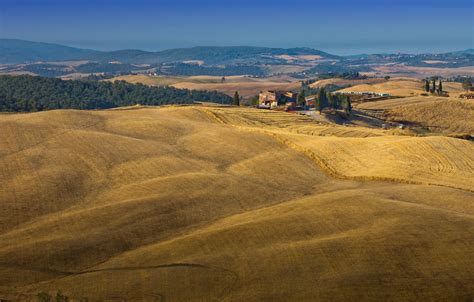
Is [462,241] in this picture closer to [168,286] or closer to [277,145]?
[168,286]

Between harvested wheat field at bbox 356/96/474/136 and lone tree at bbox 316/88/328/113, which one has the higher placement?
lone tree at bbox 316/88/328/113

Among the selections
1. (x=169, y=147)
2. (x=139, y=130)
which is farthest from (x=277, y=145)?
(x=139, y=130)

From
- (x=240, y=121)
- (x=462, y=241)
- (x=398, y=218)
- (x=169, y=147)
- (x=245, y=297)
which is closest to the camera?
(x=245, y=297)

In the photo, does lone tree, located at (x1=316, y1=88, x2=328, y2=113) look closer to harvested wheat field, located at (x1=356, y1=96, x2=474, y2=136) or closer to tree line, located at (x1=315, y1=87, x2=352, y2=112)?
tree line, located at (x1=315, y1=87, x2=352, y2=112)

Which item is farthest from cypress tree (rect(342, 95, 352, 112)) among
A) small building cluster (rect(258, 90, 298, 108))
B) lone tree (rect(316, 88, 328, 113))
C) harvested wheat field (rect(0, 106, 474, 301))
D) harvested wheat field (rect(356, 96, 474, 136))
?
harvested wheat field (rect(0, 106, 474, 301))

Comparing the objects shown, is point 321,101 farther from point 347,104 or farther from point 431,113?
point 431,113

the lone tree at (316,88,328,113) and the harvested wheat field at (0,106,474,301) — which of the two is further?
the lone tree at (316,88,328,113)

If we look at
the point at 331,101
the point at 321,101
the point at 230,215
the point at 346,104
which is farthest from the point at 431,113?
the point at 230,215

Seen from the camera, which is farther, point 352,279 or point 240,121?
point 240,121

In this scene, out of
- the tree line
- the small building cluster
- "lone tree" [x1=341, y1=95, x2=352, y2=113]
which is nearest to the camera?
"lone tree" [x1=341, y1=95, x2=352, y2=113]
